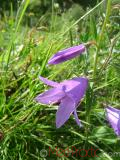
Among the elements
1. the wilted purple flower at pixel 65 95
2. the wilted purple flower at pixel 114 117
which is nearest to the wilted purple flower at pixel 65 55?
the wilted purple flower at pixel 65 95

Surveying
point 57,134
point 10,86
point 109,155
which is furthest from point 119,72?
point 10,86

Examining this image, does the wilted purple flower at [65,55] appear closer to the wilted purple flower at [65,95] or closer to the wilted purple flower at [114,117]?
the wilted purple flower at [65,95]

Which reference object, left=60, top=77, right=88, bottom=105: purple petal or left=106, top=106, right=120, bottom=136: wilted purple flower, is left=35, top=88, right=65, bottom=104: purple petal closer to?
left=60, top=77, right=88, bottom=105: purple petal

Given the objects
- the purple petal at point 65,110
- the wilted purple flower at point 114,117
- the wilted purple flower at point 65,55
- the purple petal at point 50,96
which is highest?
the wilted purple flower at point 65,55

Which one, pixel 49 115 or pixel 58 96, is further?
pixel 49 115

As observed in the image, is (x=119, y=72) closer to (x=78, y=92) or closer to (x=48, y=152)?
(x=78, y=92)

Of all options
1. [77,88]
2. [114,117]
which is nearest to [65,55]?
[77,88]
